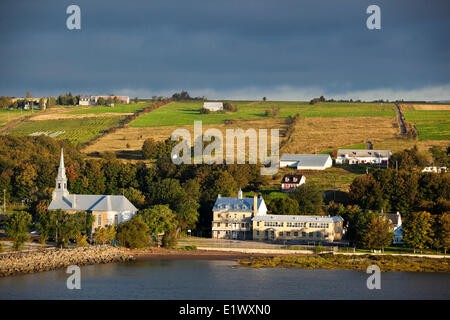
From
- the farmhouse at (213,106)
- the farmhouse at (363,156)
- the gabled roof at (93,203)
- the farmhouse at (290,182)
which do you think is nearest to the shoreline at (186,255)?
the gabled roof at (93,203)

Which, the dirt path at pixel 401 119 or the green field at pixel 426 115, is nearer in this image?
the dirt path at pixel 401 119

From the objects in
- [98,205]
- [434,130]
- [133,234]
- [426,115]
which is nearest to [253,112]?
[426,115]

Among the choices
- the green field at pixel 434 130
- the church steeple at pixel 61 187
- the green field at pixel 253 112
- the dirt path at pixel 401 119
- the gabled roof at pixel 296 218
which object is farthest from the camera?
the green field at pixel 253 112

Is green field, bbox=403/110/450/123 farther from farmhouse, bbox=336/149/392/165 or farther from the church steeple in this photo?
the church steeple

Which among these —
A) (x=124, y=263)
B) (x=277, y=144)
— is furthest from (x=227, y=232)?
(x=277, y=144)

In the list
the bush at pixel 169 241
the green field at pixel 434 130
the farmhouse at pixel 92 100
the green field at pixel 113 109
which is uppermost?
the farmhouse at pixel 92 100

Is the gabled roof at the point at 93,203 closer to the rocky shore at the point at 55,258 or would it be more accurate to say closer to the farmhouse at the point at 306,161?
the rocky shore at the point at 55,258
